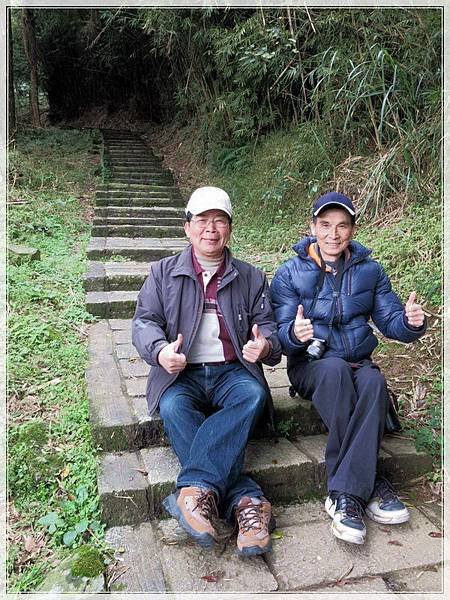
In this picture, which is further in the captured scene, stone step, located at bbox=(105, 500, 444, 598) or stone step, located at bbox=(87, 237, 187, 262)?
stone step, located at bbox=(87, 237, 187, 262)

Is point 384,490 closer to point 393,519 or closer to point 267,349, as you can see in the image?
point 393,519

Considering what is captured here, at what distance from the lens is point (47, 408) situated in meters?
2.96

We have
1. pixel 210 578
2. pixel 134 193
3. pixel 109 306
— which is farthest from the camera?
pixel 134 193

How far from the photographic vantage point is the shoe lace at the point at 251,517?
6.82 ft

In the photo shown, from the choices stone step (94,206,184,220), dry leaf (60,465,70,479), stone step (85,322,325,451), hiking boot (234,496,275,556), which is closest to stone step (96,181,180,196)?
stone step (94,206,184,220)

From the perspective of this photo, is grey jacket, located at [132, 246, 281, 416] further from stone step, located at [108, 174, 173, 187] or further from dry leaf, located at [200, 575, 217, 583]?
stone step, located at [108, 174, 173, 187]

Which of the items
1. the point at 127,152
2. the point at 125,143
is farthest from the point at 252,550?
the point at 125,143

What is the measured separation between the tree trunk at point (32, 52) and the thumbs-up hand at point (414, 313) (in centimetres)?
1328

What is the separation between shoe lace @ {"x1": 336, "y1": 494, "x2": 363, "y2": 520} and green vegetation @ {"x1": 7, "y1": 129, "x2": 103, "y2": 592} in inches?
41.3

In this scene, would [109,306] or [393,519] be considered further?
[109,306]

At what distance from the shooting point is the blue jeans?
7.14 ft

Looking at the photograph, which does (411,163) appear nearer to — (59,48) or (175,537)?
(175,537)

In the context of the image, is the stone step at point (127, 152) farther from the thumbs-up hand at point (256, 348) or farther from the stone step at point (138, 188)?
the thumbs-up hand at point (256, 348)

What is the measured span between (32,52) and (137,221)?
899 cm
